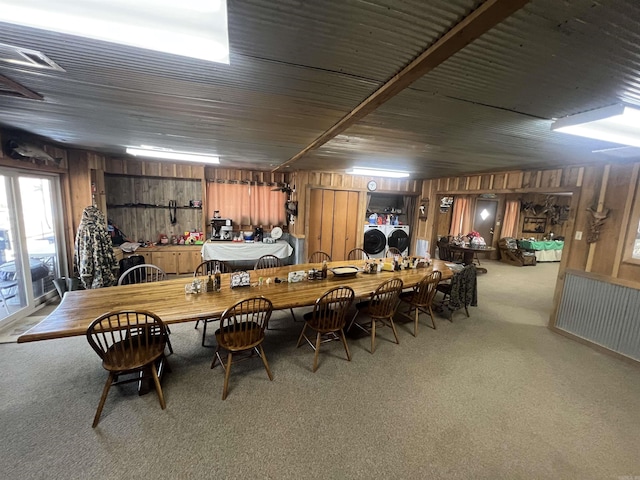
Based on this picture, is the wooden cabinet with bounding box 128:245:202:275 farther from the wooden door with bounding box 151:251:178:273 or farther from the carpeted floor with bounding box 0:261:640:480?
the carpeted floor with bounding box 0:261:640:480

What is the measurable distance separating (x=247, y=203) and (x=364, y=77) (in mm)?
5204

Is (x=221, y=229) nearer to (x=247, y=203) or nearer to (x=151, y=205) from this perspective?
(x=247, y=203)

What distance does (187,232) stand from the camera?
19.7 feet

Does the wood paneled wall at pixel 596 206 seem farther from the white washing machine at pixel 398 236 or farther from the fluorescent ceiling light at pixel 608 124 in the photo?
the white washing machine at pixel 398 236

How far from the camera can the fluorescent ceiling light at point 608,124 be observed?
1.78 meters

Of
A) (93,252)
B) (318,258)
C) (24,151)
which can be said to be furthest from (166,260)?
(318,258)

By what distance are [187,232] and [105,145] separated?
8.00 feet

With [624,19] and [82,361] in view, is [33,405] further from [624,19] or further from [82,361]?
[624,19]

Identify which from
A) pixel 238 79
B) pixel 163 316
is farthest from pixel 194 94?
pixel 163 316

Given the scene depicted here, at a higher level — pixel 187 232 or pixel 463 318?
pixel 187 232

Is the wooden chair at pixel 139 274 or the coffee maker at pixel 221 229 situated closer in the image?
the wooden chair at pixel 139 274

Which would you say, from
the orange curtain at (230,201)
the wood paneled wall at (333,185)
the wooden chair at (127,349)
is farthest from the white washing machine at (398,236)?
the wooden chair at (127,349)

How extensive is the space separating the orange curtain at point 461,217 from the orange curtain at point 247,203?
18.4ft

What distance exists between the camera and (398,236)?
703cm
